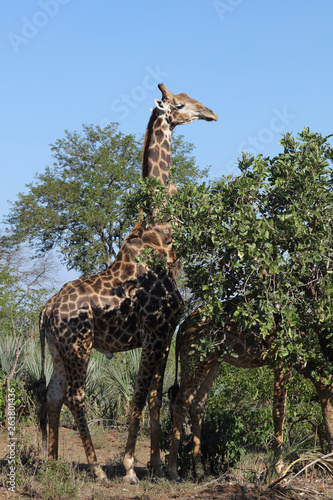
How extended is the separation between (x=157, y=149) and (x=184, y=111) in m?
0.78

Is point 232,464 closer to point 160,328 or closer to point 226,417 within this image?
point 226,417

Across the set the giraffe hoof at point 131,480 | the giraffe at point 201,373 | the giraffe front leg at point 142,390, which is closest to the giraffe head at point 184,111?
the giraffe at point 201,373

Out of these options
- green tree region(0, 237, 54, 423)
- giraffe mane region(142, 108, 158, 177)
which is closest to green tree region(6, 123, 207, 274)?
green tree region(0, 237, 54, 423)

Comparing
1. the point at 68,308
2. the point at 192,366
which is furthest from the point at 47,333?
the point at 192,366

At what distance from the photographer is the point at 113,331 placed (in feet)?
28.5

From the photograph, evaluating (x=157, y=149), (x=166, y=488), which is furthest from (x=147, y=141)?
(x=166, y=488)

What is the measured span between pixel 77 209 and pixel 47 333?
20.4 metres

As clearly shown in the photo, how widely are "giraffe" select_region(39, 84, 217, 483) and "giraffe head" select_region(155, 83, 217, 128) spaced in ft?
5.67

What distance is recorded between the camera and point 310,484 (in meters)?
6.86

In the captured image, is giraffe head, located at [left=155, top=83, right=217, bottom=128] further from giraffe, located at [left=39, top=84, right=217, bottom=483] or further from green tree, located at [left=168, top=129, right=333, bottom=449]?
green tree, located at [left=168, top=129, right=333, bottom=449]

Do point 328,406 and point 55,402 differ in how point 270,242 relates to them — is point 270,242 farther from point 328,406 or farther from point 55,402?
point 55,402

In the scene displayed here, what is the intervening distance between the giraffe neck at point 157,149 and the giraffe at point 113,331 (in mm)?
999

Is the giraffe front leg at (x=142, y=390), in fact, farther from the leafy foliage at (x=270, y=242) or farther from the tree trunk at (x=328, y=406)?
the tree trunk at (x=328, y=406)

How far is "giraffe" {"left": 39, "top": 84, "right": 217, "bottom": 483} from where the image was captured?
8.40 metres
